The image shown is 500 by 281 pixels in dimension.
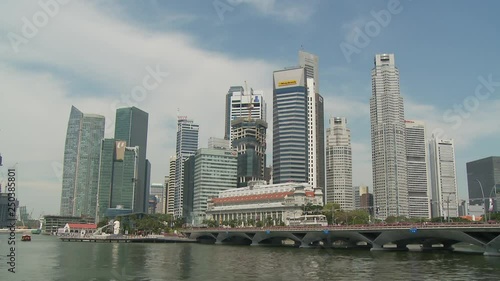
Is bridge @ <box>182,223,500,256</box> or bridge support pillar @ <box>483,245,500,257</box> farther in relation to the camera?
bridge @ <box>182,223,500,256</box>

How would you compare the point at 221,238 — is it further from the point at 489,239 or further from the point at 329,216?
the point at 489,239

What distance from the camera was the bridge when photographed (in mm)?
93562

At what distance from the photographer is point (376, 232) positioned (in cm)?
11588

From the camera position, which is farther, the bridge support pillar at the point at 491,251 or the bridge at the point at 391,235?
the bridge at the point at 391,235

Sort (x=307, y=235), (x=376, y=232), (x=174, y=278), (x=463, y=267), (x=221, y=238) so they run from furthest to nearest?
(x=221, y=238)
(x=307, y=235)
(x=376, y=232)
(x=463, y=267)
(x=174, y=278)

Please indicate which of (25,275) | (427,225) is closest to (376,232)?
(427,225)

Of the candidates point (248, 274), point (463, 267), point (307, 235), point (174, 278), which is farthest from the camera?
point (307, 235)

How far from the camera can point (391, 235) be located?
111875 mm

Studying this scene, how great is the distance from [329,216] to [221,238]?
46217mm

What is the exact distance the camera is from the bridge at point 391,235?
307 ft

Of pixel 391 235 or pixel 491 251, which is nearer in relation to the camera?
pixel 491 251

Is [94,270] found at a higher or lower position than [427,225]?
lower

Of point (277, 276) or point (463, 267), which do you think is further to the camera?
point (463, 267)

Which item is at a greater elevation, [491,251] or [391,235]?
[391,235]
